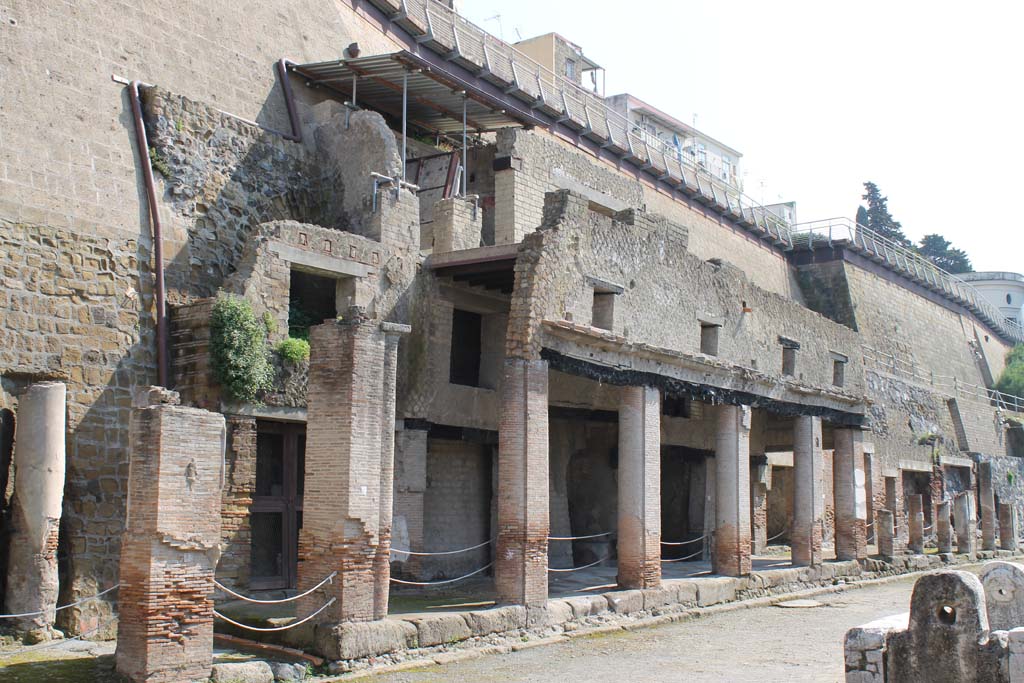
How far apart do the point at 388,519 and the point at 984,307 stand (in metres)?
43.5

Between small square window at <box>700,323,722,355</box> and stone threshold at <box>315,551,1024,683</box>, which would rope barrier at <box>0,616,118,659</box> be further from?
small square window at <box>700,323,722,355</box>

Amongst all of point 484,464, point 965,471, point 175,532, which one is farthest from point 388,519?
point 965,471

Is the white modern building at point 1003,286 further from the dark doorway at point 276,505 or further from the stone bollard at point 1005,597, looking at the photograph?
the stone bollard at point 1005,597

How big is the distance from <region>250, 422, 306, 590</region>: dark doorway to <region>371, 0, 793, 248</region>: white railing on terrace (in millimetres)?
10796

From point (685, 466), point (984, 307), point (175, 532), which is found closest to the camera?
point (175, 532)

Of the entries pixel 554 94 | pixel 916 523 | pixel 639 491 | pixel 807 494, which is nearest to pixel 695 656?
pixel 639 491

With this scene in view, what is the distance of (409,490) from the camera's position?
51.7 ft

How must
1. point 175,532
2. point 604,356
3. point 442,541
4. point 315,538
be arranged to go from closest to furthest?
point 175,532 < point 315,538 < point 604,356 < point 442,541

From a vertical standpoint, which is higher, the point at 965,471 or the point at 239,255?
the point at 239,255

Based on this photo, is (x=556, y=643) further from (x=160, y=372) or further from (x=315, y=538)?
(x=160, y=372)

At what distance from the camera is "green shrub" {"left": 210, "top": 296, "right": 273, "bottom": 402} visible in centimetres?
1352

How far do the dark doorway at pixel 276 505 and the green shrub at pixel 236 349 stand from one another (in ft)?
3.19

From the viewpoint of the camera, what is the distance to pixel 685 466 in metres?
23.2

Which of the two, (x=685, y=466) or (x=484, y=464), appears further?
(x=685, y=466)
